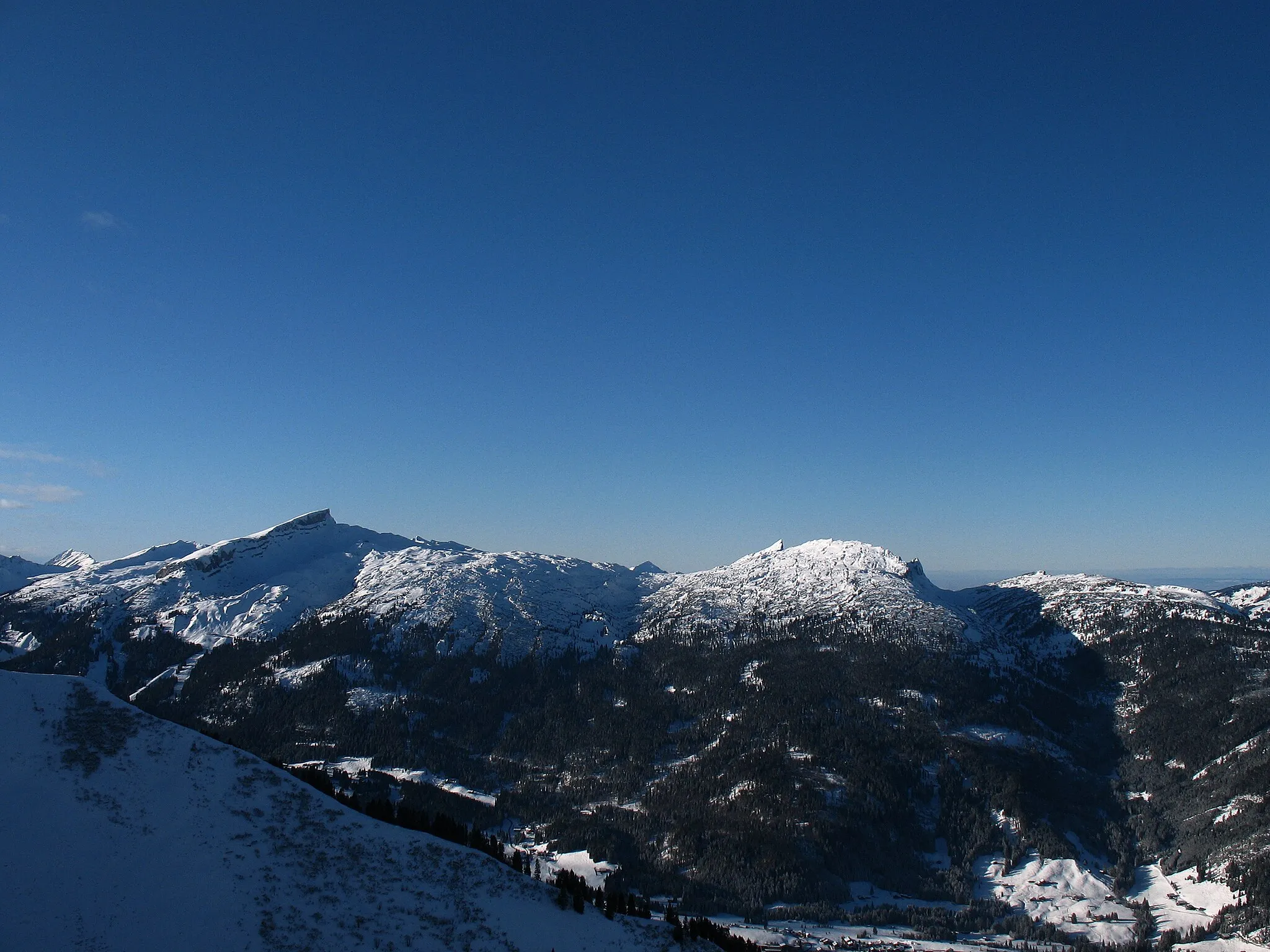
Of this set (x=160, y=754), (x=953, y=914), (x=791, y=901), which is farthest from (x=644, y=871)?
(x=160, y=754)

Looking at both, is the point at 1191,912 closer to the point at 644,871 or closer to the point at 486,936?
the point at 644,871

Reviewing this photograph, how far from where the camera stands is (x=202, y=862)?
84.2m

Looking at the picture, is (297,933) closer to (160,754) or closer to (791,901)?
(160,754)

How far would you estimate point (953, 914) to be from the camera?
634 feet

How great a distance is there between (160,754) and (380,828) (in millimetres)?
32666

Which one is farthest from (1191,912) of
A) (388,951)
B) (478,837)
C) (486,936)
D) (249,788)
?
(249,788)

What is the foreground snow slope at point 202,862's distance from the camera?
7400 cm

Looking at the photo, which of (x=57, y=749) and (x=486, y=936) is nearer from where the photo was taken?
(x=486, y=936)

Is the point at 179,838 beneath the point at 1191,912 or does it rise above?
above

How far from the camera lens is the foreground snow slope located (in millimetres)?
74000

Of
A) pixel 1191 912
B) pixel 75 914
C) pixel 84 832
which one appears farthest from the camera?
pixel 1191 912

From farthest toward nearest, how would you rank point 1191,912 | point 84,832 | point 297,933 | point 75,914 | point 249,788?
point 1191,912 → point 249,788 → point 84,832 → point 297,933 → point 75,914

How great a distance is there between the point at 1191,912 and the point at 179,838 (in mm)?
230178

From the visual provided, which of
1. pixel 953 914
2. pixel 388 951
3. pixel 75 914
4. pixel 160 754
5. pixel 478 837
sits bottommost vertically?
pixel 953 914
